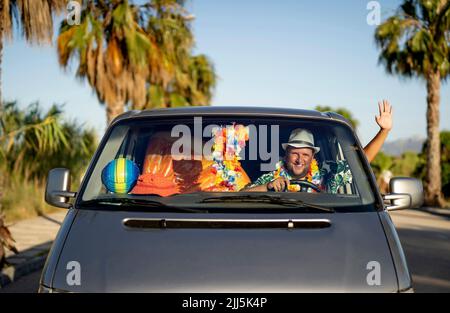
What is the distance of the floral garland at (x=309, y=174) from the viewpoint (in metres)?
4.14

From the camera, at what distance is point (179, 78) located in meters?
30.2

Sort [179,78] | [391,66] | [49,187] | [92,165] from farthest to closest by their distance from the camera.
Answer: [179,78], [391,66], [49,187], [92,165]

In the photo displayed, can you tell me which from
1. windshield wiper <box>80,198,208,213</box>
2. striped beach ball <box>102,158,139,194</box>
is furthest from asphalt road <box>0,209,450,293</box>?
windshield wiper <box>80,198,208,213</box>

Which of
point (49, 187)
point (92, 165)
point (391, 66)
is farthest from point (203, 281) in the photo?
point (391, 66)

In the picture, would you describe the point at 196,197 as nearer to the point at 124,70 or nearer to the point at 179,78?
the point at 124,70

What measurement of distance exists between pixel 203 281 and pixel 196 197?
800mm

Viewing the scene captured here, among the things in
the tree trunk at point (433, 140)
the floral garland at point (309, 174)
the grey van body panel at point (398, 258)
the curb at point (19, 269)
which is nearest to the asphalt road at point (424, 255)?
the curb at point (19, 269)

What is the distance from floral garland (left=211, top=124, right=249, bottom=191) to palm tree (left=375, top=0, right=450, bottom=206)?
76.9 feet

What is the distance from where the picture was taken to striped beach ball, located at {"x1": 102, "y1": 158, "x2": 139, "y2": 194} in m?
3.77

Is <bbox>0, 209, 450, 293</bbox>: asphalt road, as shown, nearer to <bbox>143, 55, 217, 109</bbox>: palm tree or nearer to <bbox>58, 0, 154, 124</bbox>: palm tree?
<bbox>58, 0, 154, 124</bbox>: palm tree

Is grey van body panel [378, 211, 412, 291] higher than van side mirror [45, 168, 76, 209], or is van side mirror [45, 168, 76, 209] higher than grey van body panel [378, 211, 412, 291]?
van side mirror [45, 168, 76, 209]

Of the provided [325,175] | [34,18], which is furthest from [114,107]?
[325,175]

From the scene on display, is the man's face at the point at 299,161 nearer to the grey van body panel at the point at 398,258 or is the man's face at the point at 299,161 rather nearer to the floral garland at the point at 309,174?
the floral garland at the point at 309,174

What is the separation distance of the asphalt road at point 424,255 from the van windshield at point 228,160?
419 centimetres
